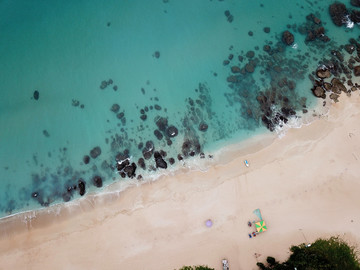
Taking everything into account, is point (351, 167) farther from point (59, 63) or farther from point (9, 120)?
point (9, 120)

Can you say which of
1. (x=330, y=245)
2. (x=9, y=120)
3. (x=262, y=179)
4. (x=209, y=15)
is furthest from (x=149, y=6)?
(x=330, y=245)

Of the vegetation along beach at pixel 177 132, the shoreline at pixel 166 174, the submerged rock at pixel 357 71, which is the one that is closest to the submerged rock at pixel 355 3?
the vegetation along beach at pixel 177 132

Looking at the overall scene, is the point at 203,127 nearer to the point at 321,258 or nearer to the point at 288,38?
the point at 288,38

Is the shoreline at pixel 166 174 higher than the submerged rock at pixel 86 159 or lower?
lower

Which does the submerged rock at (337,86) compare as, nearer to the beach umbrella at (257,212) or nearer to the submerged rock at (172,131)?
the beach umbrella at (257,212)

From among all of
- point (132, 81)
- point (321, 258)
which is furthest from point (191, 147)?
point (321, 258)
